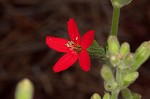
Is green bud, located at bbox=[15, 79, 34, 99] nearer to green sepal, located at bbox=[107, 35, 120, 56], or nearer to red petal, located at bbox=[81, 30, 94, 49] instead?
green sepal, located at bbox=[107, 35, 120, 56]

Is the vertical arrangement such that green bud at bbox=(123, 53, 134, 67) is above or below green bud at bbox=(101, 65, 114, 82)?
above

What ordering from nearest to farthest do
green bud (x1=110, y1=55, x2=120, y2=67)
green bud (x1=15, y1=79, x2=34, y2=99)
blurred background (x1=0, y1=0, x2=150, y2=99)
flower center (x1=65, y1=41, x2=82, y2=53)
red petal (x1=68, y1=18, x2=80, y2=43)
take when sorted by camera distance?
green bud (x1=15, y1=79, x2=34, y2=99) < green bud (x1=110, y1=55, x2=120, y2=67) < red petal (x1=68, y1=18, x2=80, y2=43) < flower center (x1=65, y1=41, x2=82, y2=53) < blurred background (x1=0, y1=0, x2=150, y2=99)

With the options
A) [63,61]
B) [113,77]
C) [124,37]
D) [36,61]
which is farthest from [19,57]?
[113,77]

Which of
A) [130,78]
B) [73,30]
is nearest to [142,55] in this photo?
[130,78]

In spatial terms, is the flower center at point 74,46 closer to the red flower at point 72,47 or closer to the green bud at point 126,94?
the red flower at point 72,47

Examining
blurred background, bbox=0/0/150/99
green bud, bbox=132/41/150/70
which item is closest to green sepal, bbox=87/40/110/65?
green bud, bbox=132/41/150/70

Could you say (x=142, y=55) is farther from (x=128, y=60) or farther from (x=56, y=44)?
(x=56, y=44)
